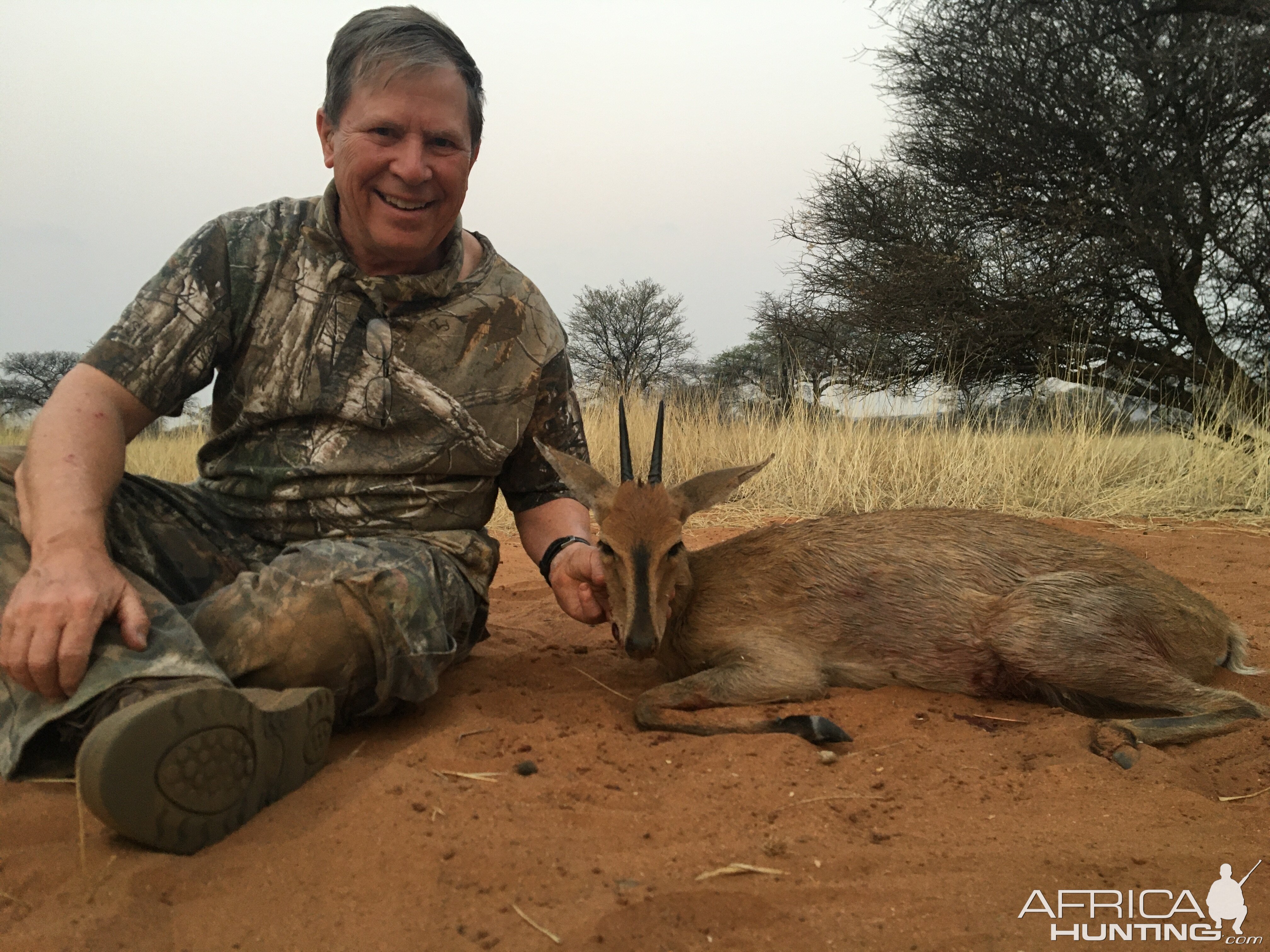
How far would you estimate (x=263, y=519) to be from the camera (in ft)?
12.1

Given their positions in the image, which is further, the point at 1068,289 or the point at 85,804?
the point at 1068,289

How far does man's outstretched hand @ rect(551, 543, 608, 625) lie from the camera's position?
3.60 metres

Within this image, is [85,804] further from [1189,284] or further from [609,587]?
[1189,284]

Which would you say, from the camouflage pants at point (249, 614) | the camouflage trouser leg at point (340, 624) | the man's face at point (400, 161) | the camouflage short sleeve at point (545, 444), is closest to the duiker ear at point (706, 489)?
the camouflage short sleeve at point (545, 444)

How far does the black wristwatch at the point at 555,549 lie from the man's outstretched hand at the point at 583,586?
110mm

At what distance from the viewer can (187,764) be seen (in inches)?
84.7

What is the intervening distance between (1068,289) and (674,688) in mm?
11977

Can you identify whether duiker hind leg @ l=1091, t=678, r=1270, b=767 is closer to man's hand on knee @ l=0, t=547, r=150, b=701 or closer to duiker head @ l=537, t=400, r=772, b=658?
duiker head @ l=537, t=400, r=772, b=658

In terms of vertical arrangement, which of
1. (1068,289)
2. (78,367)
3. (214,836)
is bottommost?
(214,836)

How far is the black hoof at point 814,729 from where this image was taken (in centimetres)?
317

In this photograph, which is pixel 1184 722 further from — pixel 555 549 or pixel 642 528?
pixel 555 549

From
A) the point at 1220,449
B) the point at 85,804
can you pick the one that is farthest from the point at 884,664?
the point at 1220,449

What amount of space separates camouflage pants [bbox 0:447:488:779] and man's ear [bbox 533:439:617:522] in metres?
0.63

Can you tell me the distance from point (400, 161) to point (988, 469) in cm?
771
